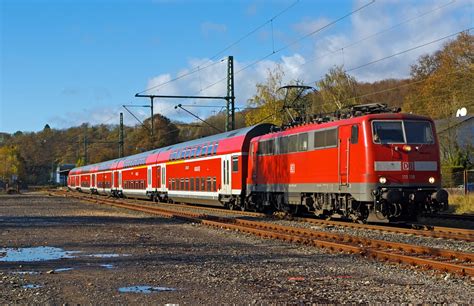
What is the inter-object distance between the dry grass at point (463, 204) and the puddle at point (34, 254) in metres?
19.0

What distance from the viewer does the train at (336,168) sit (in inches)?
714

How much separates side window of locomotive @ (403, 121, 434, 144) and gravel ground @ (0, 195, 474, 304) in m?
6.03

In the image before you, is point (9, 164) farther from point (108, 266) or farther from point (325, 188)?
point (108, 266)

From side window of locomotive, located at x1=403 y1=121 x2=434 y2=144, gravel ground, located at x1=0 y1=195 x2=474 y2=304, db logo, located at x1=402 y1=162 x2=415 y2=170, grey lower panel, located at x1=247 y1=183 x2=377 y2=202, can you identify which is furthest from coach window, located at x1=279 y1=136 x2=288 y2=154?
gravel ground, located at x1=0 y1=195 x2=474 y2=304

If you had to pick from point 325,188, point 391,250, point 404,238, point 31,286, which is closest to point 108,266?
point 31,286

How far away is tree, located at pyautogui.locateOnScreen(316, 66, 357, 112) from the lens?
64.6m

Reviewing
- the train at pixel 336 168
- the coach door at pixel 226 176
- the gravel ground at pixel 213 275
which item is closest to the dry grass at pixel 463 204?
the train at pixel 336 168

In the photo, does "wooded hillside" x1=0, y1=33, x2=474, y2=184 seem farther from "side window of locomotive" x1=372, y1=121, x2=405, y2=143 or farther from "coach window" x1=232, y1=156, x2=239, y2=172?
"side window of locomotive" x1=372, y1=121, x2=405, y2=143

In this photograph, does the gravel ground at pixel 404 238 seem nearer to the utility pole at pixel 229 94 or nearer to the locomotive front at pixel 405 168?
the locomotive front at pixel 405 168

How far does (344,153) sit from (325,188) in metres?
1.78

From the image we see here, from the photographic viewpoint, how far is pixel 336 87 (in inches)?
2625

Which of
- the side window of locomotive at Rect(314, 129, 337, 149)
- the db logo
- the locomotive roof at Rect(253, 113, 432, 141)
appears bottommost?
the db logo

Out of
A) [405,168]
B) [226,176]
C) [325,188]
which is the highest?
[405,168]

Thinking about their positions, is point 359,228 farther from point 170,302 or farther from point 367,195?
point 170,302
